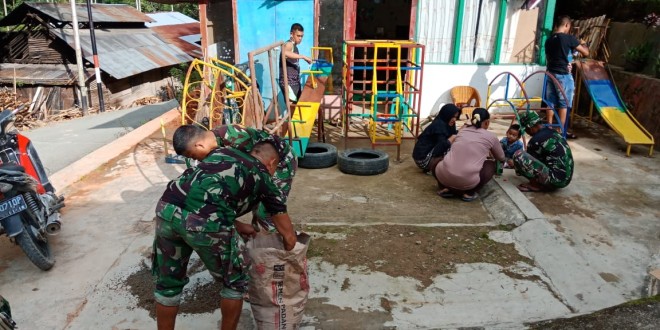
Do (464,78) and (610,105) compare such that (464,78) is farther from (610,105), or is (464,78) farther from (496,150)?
(496,150)

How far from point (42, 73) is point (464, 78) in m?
16.0

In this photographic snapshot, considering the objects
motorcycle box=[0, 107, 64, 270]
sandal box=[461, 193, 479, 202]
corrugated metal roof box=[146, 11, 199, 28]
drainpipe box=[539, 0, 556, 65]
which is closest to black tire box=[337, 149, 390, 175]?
sandal box=[461, 193, 479, 202]

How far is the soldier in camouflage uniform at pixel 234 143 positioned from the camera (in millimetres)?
2771

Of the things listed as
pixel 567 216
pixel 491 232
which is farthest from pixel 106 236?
pixel 567 216

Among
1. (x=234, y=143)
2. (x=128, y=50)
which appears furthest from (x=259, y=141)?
(x=128, y=50)

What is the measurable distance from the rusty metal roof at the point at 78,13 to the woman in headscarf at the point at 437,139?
55.7 feet

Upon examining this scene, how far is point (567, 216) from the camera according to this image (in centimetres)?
485

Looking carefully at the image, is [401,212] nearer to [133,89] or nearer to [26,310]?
[26,310]

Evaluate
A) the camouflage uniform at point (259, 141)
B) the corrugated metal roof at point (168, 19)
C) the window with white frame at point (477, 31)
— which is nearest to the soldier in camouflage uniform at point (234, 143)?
the camouflage uniform at point (259, 141)

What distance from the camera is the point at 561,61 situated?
7258mm

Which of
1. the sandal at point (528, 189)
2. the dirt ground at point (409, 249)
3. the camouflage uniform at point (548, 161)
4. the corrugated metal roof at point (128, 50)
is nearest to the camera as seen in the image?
the dirt ground at point (409, 249)

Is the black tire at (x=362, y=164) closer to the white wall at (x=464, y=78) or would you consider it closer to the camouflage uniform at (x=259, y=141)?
the camouflage uniform at (x=259, y=141)

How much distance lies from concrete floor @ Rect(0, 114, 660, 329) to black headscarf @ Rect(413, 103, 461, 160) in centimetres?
38

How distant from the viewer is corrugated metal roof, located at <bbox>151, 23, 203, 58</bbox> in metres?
24.8
